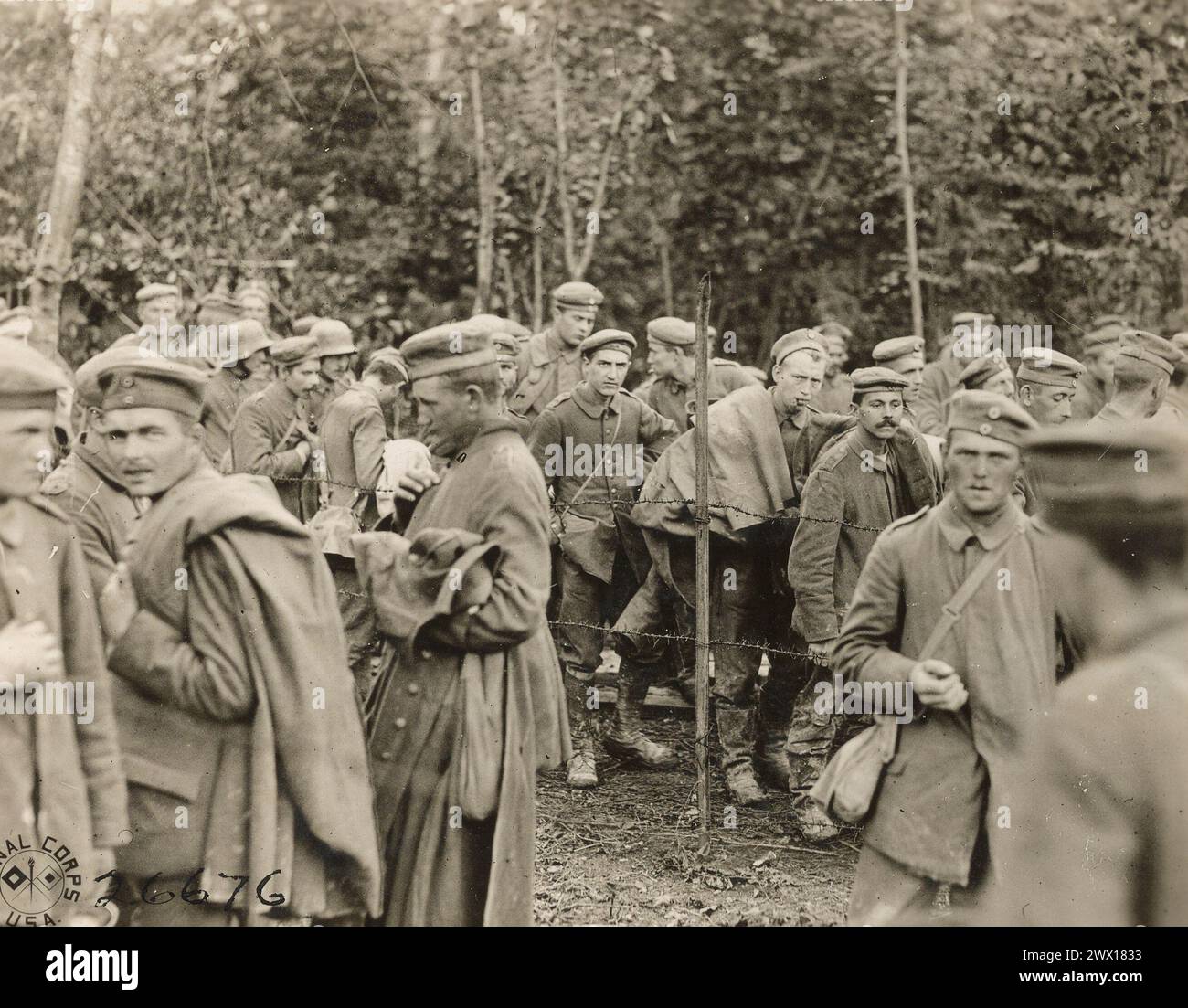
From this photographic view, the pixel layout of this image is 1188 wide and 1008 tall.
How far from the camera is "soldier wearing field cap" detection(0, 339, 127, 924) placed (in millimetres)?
4164

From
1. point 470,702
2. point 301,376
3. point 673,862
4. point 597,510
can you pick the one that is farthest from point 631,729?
point 470,702

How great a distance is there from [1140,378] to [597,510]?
3.12 metres

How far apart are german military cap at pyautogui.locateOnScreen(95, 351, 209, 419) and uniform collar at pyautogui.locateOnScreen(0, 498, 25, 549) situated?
43cm

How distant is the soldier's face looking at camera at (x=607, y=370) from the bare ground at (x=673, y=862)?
7.30ft

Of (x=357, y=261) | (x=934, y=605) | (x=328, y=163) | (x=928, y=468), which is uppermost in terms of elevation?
(x=328, y=163)

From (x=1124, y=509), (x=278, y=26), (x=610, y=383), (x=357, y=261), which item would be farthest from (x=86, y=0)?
(x=1124, y=509)

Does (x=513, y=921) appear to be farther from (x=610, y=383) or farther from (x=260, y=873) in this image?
(x=610, y=383)

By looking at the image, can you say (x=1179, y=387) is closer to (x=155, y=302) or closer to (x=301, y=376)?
(x=301, y=376)

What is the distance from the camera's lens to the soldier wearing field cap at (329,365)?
31.4ft

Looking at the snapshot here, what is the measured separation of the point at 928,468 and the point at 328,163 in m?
9.14

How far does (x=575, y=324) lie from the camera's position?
32.6 feet

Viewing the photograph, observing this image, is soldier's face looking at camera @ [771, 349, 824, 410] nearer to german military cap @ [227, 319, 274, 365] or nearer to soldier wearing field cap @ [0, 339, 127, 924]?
german military cap @ [227, 319, 274, 365]

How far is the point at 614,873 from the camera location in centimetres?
668

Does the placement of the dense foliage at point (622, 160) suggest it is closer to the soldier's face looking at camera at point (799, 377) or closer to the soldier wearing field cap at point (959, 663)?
the soldier's face looking at camera at point (799, 377)
